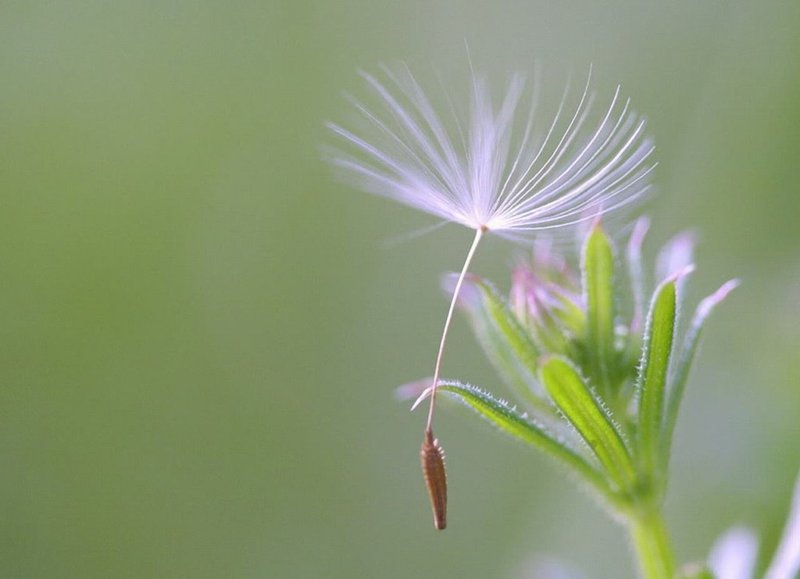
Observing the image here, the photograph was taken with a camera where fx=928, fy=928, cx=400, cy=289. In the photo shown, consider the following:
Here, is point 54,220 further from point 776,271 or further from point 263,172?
point 776,271

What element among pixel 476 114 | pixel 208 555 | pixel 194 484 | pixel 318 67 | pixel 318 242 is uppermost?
pixel 318 67

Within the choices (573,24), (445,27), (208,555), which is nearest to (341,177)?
(445,27)

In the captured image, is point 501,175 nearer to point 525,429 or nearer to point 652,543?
point 525,429

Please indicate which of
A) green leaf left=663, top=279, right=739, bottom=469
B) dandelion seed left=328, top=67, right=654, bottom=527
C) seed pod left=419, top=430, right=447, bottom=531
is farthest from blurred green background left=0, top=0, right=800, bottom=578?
seed pod left=419, top=430, right=447, bottom=531

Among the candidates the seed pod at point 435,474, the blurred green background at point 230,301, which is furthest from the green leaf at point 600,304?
the blurred green background at point 230,301

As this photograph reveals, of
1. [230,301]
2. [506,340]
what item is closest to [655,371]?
[506,340]

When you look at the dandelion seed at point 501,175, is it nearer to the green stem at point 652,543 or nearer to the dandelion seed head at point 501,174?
the dandelion seed head at point 501,174

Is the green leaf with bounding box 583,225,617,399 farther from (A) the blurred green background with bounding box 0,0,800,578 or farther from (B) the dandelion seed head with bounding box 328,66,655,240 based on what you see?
(A) the blurred green background with bounding box 0,0,800,578
